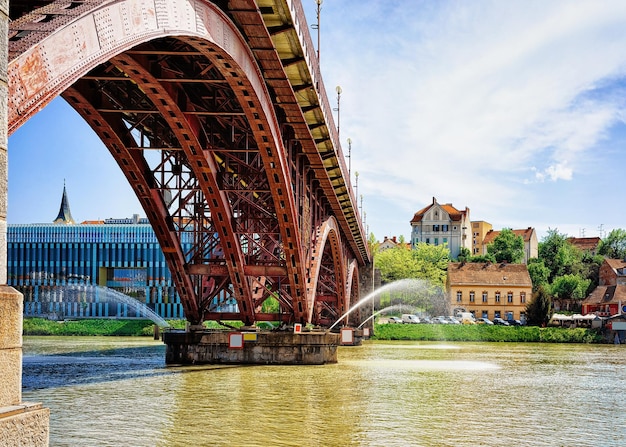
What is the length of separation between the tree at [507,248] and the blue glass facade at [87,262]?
202ft

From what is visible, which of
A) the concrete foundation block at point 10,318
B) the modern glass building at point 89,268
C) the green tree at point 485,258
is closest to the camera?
the concrete foundation block at point 10,318

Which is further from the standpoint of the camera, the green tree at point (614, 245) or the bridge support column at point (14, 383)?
the green tree at point (614, 245)

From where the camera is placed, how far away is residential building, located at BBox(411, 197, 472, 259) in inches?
5719

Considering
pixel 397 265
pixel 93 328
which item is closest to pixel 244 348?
pixel 93 328

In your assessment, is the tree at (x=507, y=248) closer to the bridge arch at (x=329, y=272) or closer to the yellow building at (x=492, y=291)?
the yellow building at (x=492, y=291)

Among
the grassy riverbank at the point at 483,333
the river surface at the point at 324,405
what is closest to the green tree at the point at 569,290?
the grassy riverbank at the point at 483,333

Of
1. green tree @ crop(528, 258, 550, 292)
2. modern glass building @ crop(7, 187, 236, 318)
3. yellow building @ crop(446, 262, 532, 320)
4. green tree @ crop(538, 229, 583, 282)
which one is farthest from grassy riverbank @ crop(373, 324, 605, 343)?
green tree @ crop(538, 229, 583, 282)

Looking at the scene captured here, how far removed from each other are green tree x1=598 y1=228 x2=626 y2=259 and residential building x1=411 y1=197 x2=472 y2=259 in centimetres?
2334

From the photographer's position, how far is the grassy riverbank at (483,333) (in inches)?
2763

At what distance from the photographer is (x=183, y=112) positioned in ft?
75.4

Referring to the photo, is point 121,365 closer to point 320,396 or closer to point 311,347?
point 311,347

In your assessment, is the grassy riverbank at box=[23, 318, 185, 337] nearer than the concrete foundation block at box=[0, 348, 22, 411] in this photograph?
No

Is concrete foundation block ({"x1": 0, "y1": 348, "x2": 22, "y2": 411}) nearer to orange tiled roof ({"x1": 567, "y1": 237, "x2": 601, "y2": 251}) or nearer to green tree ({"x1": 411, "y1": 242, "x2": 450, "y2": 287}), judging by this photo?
green tree ({"x1": 411, "y1": 242, "x2": 450, "y2": 287})

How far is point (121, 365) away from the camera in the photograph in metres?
33.4
